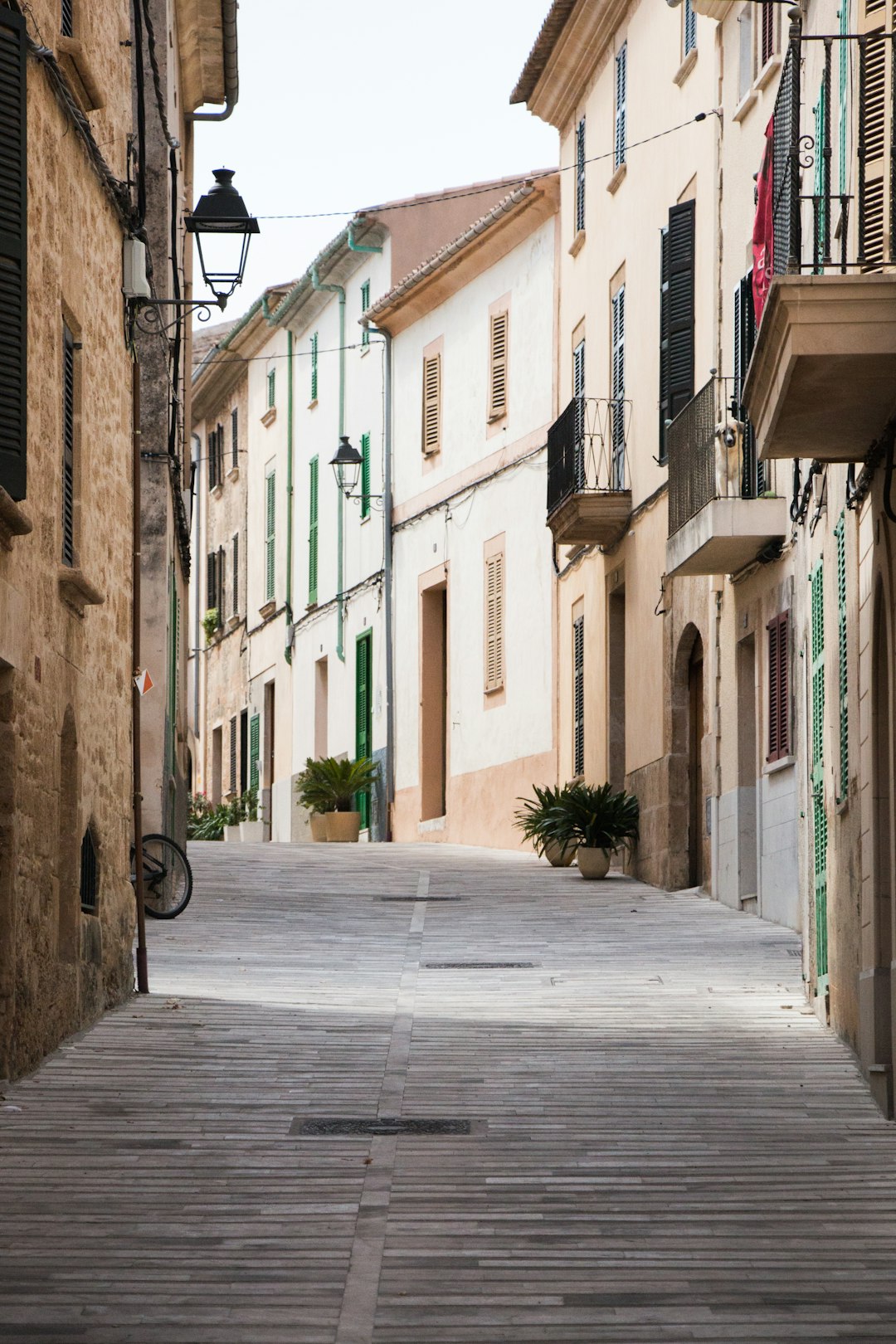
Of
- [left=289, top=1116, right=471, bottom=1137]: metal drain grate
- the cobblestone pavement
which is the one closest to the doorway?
the cobblestone pavement

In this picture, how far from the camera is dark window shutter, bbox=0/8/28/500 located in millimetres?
9094

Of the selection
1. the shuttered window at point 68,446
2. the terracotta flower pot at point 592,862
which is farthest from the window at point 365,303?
the shuttered window at point 68,446

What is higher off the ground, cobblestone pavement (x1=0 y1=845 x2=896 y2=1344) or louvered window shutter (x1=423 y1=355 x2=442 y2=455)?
louvered window shutter (x1=423 y1=355 x2=442 y2=455)

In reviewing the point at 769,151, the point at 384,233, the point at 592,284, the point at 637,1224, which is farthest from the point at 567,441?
the point at 637,1224

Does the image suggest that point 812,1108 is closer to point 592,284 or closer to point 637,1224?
point 637,1224

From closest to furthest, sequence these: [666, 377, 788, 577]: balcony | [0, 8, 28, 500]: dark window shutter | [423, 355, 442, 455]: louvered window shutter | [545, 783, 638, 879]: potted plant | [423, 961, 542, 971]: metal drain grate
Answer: [0, 8, 28, 500]: dark window shutter, [423, 961, 542, 971]: metal drain grate, [666, 377, 788, 577]: balcony, [545, 783, 638, 879]: potted plant, [423, 355, 442, 455]: louvered window shutter

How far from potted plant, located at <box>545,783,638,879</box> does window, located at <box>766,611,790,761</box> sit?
459 centimetres

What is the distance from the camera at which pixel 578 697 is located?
25.9 m

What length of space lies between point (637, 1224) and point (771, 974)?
704cm

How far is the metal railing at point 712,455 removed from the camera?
18031mm

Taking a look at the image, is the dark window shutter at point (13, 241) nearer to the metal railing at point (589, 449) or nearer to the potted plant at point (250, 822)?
the metal railing at point (589, 449)

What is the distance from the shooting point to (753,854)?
18.9 meters

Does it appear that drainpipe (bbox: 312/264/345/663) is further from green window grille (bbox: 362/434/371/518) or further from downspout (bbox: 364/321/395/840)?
downspout (bbox: 364/321/395/840)

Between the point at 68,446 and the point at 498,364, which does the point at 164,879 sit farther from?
the point at 498,364
